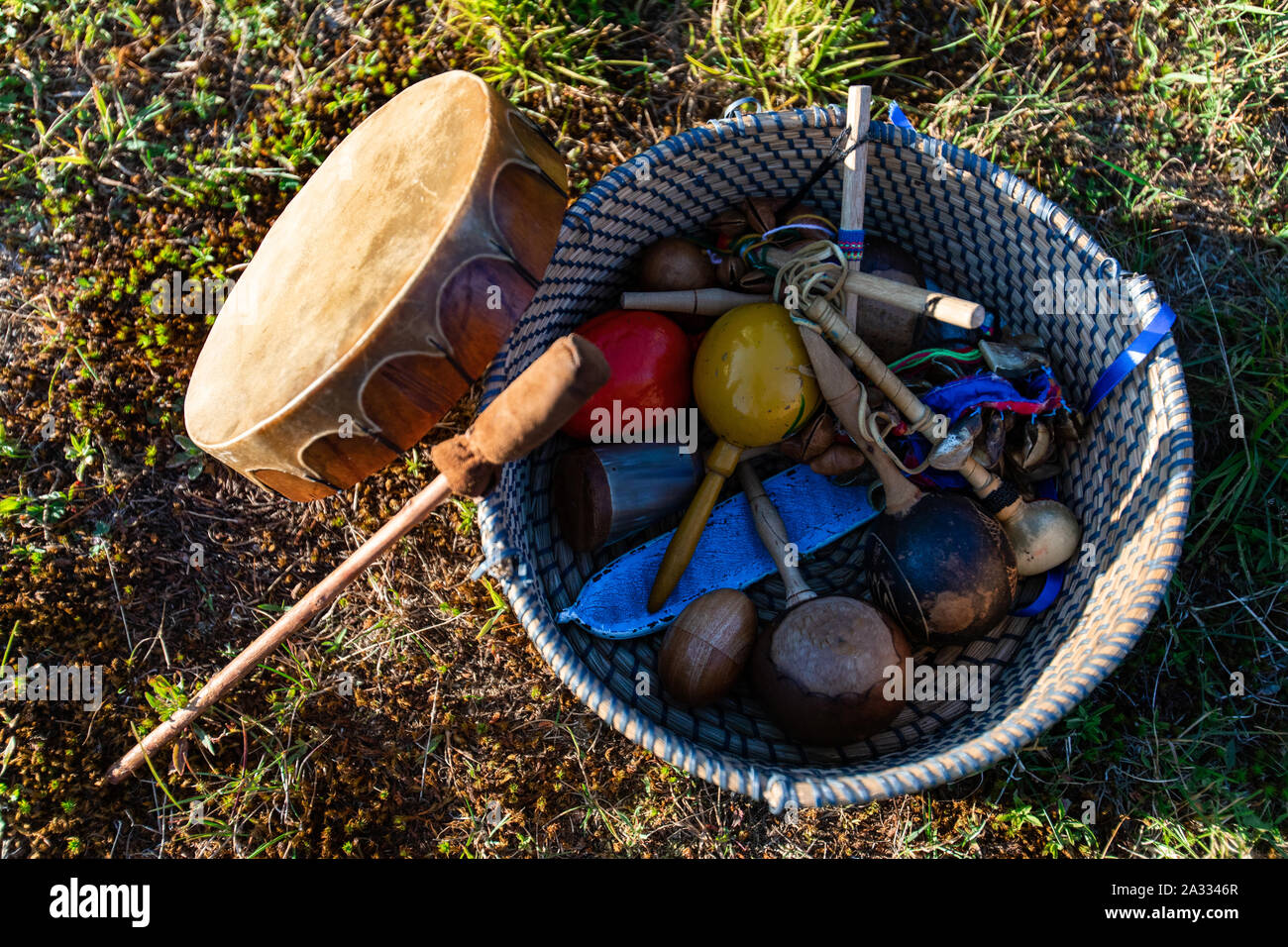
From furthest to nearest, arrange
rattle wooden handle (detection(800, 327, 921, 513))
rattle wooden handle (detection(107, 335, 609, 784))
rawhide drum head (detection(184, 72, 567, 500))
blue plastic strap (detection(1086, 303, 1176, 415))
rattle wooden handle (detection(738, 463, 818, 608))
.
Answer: rattle wooden handle (detection(738, 463, 818, 608))
rattle wooden handle (detection(800, 327, 921, 513))
blue plastic strap (detection(1086, 303, 1176, 415))
rawhide drum head (detection(184, 72, 567, 500))
rattle wooden handle (detection(107, 335, 609, 784))

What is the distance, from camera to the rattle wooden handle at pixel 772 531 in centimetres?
235

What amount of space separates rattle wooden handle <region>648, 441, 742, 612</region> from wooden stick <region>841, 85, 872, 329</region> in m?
0.49

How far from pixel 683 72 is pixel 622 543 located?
1451mm

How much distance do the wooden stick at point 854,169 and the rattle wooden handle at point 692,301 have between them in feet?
0.72

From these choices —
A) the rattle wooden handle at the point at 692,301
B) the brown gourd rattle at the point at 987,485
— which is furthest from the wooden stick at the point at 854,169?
the rattle wooden handle at the point at 692,301

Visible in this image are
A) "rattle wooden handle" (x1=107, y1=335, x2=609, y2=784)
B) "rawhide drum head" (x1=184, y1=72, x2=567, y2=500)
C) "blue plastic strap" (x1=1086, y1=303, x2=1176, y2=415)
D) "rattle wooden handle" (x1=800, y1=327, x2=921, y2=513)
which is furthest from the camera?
"rattle wooden handle" (x1=800, y1=327, x2=921, y2=513)

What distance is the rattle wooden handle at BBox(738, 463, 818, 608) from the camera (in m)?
2.35

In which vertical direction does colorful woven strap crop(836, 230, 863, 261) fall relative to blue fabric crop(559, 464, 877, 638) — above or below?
above

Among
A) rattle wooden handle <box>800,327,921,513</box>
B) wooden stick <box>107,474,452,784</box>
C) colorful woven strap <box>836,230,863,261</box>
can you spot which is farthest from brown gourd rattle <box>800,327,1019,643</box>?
wooden stick <box>107,474,452,784</box>

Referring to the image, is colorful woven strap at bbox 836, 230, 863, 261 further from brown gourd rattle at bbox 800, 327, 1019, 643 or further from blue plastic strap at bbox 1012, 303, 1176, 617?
blue plastic strap at bbox 1012, 303, 1176, 617

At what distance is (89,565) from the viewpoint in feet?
9.01

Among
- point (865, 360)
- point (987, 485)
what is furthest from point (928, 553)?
point (865, 360)

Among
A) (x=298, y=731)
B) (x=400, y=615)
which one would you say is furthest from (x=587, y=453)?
(x=298, y=731)
